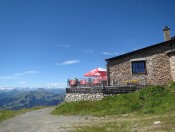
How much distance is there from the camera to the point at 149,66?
86.7 ft

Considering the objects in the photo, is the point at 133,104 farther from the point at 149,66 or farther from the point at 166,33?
the point at 166,33

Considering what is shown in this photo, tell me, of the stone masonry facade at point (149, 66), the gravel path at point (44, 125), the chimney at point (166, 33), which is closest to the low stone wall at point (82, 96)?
the stone masonry facade at point (149, 66)

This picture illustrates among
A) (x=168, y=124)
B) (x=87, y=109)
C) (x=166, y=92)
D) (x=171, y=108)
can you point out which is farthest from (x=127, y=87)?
(x=168, y=124)

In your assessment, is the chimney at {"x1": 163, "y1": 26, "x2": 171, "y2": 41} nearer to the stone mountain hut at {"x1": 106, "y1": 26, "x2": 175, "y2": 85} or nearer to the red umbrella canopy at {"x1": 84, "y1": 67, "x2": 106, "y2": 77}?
the stone mountain hut at {"x1": 106, "y1": 26, "x2": 175, "y2": 85}

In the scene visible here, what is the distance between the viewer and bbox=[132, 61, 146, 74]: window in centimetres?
2697

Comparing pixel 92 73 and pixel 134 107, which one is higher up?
pixel 92 73

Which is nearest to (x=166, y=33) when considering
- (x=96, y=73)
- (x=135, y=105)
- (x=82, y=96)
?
(x=96, y=73)

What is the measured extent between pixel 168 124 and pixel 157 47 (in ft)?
55.7

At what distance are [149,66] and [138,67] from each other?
55.7 inches

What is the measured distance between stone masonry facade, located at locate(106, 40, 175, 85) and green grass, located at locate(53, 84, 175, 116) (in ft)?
10.6

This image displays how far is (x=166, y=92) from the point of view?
69.9 ft

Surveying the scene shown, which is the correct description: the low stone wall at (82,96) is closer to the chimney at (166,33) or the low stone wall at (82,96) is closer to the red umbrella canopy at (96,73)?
the red umbrella canopy at (96,73)

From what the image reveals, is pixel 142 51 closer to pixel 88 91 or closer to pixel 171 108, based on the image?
pixel 88 91

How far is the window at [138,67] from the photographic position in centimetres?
2697
